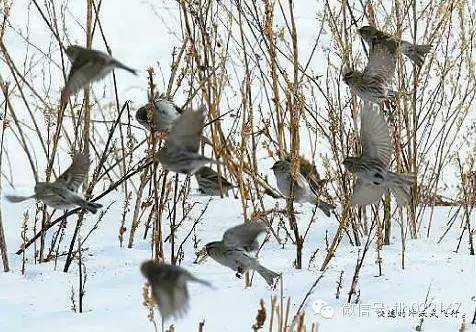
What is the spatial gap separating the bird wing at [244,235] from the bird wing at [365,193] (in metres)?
0.45

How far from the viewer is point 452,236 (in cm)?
389

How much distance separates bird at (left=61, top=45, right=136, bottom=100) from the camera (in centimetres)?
123

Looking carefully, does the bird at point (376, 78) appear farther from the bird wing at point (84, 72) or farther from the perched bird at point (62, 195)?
the bird wing at point (84, 72)

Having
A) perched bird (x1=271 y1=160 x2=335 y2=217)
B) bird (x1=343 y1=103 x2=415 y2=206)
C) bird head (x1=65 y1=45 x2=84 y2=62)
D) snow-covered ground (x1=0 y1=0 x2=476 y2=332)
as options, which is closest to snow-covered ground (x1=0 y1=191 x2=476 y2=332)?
snow-covered ground (x1=0 y1=0 x2=476 y2=332)

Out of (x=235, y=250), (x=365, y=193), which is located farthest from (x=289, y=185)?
(x=235, y=250)

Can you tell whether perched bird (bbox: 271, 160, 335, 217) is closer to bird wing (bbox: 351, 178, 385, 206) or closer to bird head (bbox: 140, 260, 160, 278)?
bird wing (bbox: 351, 178, 385, 206)

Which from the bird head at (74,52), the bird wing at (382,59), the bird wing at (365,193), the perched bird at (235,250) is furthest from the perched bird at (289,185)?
the bird head at (74,52)

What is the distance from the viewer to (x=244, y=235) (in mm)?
1690

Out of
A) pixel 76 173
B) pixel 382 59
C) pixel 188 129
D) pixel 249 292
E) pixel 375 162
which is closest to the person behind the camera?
pixel 188 129

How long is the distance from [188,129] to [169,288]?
0.90 ft

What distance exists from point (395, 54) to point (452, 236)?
175 centimetres

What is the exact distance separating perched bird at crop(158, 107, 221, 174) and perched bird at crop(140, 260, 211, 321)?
219 millimetres

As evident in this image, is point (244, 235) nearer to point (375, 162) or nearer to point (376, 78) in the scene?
point (375, 162)

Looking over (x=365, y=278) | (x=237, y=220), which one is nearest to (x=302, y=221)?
(x=237, y=220)
